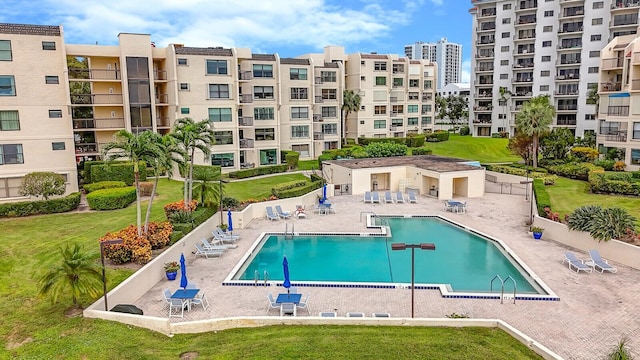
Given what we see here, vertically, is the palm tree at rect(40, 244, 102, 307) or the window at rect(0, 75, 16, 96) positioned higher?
the window at rect(0, 75, 16, 96)

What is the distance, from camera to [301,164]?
52750 mm

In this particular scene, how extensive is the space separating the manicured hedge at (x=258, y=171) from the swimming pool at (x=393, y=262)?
57.9ft

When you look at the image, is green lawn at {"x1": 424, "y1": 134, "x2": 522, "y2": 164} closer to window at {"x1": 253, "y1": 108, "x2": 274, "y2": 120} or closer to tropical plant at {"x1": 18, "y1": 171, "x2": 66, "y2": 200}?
window at {"x1": 253, "y1": 108, "x2": 274, "y2": 120}

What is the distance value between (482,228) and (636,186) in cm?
1271

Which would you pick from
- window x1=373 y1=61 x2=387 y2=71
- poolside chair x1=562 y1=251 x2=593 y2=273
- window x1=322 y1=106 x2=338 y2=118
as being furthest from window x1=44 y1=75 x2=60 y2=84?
window x1=373 y1=61 x2=387 y2=71

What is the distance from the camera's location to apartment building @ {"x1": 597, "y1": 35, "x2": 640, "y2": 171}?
39.4 meters

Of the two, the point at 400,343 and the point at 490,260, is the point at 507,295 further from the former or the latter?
the point at 400,343

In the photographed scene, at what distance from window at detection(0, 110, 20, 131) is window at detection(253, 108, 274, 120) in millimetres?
22381

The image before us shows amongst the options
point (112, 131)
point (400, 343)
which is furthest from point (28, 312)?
point (112, 131)

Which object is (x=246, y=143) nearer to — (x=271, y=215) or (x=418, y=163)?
(x=418, y=163)

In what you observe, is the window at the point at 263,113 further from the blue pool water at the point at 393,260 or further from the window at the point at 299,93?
the blue pool water at the point at 393,260

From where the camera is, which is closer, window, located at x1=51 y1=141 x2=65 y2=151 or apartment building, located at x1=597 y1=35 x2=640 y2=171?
window, located at x1=51 y1=141 x2=65 y2=151

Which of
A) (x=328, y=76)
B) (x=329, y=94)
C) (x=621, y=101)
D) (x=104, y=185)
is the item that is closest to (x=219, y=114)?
(x=104, y=185)

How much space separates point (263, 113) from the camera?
5053 centimetres
